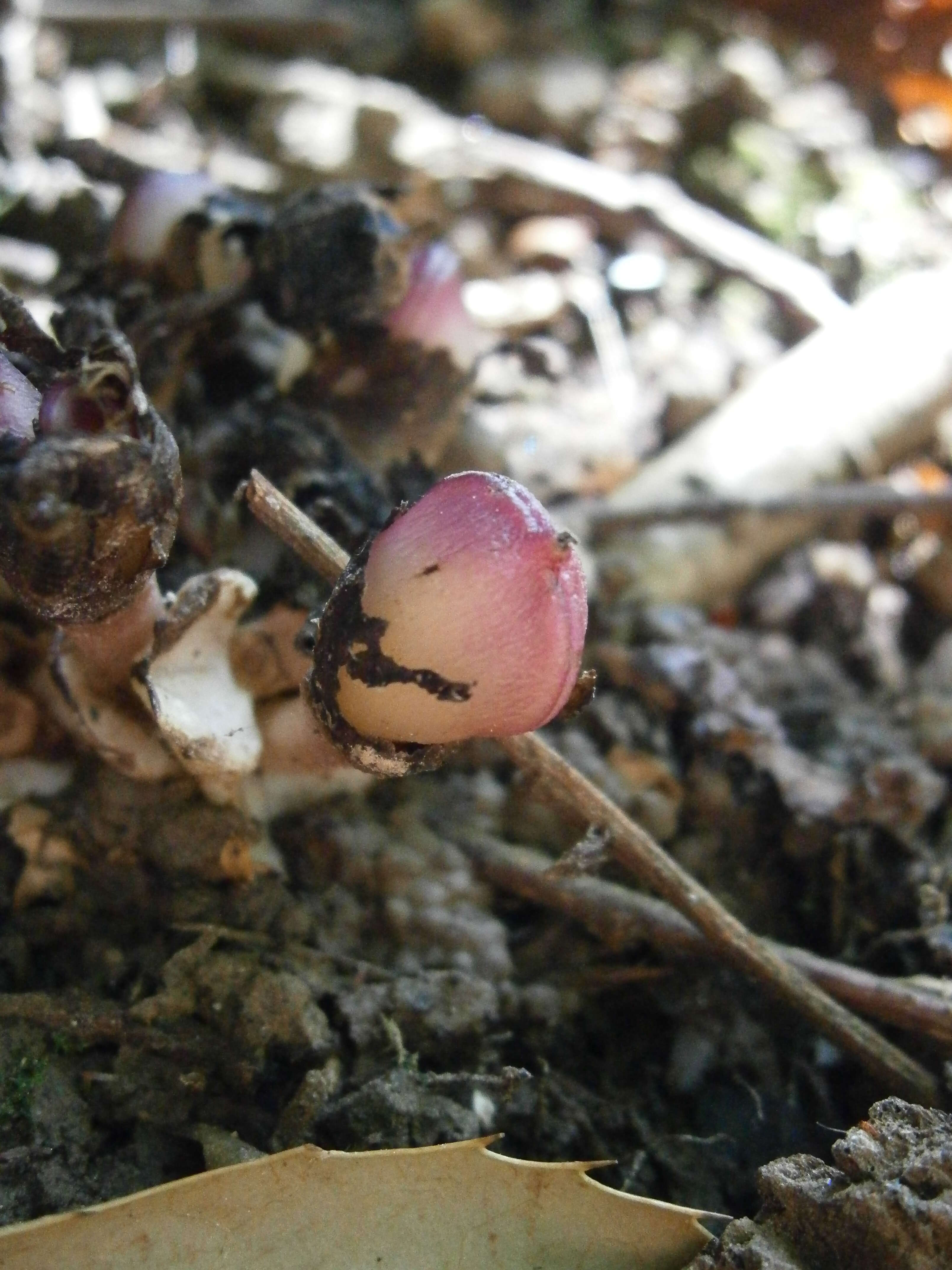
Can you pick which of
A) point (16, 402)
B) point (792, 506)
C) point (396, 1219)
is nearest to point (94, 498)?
point (16, 402)

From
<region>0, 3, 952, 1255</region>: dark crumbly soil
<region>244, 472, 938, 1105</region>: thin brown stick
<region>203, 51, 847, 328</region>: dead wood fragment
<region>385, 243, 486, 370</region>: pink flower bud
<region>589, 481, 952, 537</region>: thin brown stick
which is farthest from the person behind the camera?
<region>203, 51, 847, 328</region>: dead wood fragment

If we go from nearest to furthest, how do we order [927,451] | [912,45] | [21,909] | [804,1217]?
[804,1217] < [21,909] < [927,451] < [912,45]

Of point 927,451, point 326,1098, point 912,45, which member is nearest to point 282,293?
point 326,1098

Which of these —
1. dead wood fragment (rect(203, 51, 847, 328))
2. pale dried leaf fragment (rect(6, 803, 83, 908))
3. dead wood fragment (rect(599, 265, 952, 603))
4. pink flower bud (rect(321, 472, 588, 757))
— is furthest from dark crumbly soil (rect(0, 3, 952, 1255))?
dead wood fragment (rect(203, 51, 847, 328))

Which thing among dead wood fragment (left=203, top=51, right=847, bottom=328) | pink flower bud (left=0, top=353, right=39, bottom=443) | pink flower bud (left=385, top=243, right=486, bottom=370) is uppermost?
pink flower bud (left=0, top=353, right=39, bottom=443)

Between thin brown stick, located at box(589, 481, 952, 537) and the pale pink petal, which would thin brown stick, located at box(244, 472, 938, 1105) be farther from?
thin brown stick, located at box(589, 481, 952, 537)

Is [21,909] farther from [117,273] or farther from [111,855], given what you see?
[117,273]
